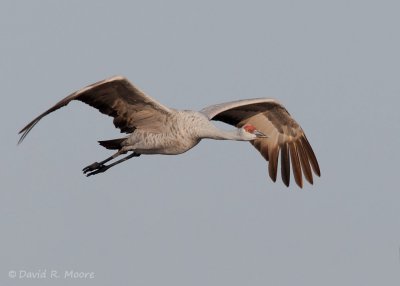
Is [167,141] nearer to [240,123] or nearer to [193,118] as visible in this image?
[193,118]

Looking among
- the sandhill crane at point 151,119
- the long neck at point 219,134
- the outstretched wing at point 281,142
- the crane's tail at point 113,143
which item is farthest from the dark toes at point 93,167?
the outstretched wing at point 281,142

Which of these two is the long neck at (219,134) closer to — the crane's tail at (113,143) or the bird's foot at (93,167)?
the crane's tail at (113,143)

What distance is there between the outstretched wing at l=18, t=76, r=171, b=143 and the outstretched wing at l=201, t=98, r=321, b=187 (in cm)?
235

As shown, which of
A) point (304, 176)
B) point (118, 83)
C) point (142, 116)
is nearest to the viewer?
point (118, 83)

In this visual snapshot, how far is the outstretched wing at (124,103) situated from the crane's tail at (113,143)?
0.25m

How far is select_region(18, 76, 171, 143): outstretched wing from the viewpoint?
14.0m

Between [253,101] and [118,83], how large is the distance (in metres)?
2.86

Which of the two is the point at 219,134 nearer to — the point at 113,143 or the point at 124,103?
the point at 124,103

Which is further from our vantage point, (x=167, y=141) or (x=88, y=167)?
(x=88, y=167)

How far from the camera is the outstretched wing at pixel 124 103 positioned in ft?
45.9

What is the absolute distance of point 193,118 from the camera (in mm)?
14773

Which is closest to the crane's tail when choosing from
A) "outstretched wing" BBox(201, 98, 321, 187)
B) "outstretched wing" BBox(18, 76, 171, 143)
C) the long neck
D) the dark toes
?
"outstretched wing" BBox(18, 76, 171, 143)

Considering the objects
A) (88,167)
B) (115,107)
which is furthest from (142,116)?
(88,167)

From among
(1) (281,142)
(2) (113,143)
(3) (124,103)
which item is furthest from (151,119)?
(1) (281,142)
